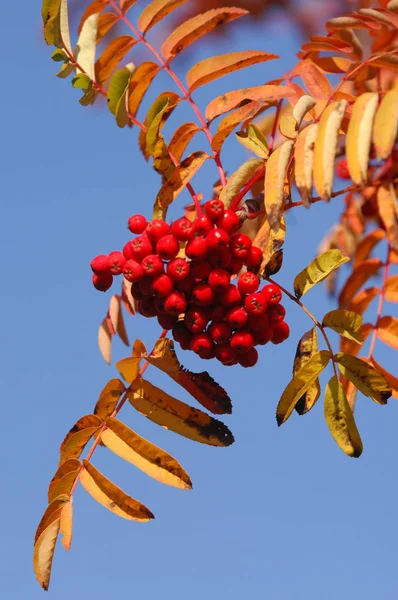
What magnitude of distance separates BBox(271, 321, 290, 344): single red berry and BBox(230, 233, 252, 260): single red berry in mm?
197

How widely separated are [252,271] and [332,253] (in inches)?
6.6

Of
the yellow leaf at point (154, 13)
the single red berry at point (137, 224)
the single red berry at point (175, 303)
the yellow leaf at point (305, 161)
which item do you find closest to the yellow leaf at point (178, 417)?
the single red berry at point (175, 303)

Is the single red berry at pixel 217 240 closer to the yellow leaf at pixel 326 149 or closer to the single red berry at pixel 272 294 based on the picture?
the single red berry at pixel 272 294

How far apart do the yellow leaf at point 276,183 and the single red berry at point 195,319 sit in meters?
0.23

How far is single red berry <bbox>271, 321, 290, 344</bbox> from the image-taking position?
212cm

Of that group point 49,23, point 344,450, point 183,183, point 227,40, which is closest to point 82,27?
point 49,23

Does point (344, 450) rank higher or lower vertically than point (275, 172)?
lower

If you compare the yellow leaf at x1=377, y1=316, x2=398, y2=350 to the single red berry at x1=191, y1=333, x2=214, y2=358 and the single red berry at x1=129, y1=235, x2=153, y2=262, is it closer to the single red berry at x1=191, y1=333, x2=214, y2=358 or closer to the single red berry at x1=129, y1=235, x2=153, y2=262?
the single red berry at x1=191, y1=333, x2=214, y2=358

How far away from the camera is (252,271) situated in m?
2.06

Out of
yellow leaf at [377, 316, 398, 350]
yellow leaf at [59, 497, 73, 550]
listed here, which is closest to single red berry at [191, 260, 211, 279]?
yellow leaf at [59, 497, 73, 550]

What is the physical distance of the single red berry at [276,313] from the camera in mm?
2060

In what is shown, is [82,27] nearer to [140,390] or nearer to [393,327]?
[140,390]

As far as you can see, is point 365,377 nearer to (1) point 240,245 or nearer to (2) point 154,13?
(1) point 240,245

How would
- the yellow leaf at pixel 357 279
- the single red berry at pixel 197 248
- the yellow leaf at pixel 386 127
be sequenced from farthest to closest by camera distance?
1. the yellow leaf at pixel 357 279
2. the single red berry at pixel 197 248
3. the yellow leaf at pixel 386 127
